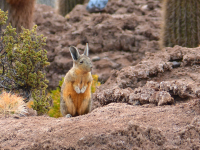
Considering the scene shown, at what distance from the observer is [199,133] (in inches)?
85.3

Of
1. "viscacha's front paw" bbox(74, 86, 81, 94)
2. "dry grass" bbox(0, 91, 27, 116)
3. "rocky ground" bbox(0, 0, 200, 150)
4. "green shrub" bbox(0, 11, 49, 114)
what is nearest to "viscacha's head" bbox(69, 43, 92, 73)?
"viscacha's front paw" bbox(74, 86, 81, 94)

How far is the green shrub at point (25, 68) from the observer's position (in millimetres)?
4715

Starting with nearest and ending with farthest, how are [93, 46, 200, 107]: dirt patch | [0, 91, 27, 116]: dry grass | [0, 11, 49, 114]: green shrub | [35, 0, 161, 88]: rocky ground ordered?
[93, 46, 200, 107]: dirt patch < [0, 91, 27, 116]: dry grass < [0, 11, 49, 114]: green shrub < [35, 0, 161, 88]: rocky ground

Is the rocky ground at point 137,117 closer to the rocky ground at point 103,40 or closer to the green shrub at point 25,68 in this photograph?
the rocky ground at point 103,40

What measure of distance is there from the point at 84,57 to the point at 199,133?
6.46ft

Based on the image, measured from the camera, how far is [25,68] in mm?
4695

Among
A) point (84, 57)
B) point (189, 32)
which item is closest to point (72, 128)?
point (84, 57)

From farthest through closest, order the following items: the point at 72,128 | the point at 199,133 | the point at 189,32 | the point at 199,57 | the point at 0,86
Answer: the point at 189,32 → the point at 0,86 → the point at 199,57 → the point at 72,128 → the point at 199,133

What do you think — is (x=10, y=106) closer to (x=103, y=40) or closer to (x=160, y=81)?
(x=160, y=81)

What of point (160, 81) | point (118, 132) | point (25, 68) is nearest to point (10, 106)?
point (25, 68)

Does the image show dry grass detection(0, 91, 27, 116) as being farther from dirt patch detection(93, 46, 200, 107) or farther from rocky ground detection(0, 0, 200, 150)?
dirt patch detection(93, 46, 200, 107)

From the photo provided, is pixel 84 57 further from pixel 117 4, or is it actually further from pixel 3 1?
pixel 117 4

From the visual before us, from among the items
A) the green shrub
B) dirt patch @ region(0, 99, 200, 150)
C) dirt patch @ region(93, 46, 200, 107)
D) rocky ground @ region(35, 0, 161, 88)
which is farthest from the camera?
rocky ground @ region(35, 0, 161, 88)

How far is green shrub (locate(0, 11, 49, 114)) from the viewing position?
15.5 ft
